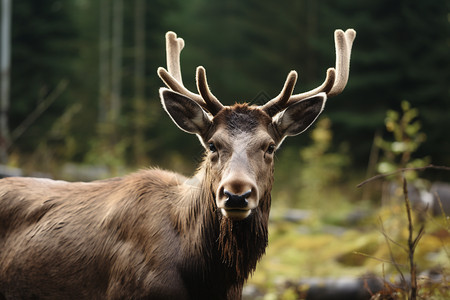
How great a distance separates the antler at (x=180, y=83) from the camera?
3.50 metres

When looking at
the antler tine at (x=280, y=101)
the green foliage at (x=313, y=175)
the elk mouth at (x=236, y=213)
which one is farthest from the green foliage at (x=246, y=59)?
the elk mouth at (x=236, y=213)

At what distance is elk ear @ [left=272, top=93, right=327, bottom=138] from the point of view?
138 inches

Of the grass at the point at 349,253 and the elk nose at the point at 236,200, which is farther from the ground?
the elk nose at the point at 236,200

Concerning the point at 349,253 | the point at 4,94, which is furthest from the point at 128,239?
the point at 4,94

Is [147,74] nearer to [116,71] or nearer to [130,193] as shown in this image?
[116,71]

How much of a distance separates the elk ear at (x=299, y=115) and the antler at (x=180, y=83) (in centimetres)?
45

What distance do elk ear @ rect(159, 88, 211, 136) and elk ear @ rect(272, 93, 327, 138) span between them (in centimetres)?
52

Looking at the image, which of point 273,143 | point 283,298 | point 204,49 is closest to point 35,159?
point 283,298

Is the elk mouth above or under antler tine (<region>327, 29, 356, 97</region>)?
under

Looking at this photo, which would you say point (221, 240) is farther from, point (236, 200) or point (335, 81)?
point (335, 81)

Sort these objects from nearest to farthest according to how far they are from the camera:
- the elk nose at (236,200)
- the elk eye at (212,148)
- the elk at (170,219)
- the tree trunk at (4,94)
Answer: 1. the elk nose at (236,200)
2. the elk at (170,219)
3. the elk eye at (212,148)
4. the tree trunk at (4,94)

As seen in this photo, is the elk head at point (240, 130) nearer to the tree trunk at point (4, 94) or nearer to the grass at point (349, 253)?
the grass at point (349, 253)

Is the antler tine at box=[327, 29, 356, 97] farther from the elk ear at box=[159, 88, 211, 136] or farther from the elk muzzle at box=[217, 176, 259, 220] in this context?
the elk muzzle at box=[217, 176, 259, 220]

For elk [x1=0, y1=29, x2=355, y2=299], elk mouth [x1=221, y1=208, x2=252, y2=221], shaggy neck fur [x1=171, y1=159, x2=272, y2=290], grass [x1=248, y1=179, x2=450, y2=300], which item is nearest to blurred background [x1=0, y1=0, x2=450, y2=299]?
grass [x1=248, y1=179, x2=450, y2=300]
